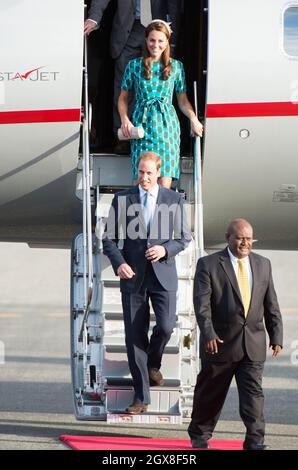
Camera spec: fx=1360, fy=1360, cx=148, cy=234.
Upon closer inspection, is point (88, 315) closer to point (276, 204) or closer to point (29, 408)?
point (276, 204)

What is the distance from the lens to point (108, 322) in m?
11.9

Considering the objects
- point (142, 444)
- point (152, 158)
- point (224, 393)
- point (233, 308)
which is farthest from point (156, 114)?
point (142, 444)

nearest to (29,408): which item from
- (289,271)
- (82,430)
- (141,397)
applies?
(82,430)

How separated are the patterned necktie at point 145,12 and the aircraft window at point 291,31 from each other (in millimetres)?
1399

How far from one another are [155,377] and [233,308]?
3.47ft

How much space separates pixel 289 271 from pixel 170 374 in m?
32.4

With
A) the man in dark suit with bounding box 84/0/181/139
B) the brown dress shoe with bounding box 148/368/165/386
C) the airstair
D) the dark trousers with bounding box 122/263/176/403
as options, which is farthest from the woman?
the brown dress shoe with bounding box 148/368/165/386

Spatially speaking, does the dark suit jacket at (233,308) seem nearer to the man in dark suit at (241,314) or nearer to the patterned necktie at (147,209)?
the man in dark suit at (241,314)

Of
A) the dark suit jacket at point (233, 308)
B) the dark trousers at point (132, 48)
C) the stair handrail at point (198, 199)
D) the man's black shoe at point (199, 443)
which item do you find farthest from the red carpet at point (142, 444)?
the dark trousers at point (132, 48)

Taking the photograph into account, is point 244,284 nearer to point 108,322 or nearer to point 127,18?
point 108,322

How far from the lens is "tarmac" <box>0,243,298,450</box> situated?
14.0 m

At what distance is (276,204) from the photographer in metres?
12.6

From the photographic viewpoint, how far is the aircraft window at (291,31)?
1207 cm

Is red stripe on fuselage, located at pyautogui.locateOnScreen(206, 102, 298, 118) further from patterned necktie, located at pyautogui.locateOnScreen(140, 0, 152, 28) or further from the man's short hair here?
patterned necktie, located at pyautogui.locateOnScreen(140, 0, 152, 28)
